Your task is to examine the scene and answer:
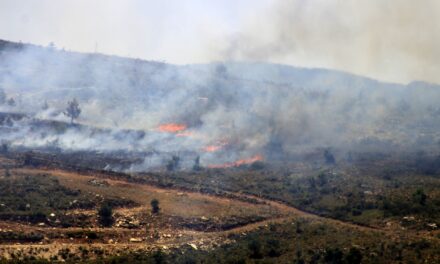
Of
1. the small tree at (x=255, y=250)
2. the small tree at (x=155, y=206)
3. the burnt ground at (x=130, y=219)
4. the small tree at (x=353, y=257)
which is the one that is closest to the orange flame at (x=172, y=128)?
the burnt ground at (x=130, y=219)

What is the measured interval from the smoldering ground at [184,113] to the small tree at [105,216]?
3051cm

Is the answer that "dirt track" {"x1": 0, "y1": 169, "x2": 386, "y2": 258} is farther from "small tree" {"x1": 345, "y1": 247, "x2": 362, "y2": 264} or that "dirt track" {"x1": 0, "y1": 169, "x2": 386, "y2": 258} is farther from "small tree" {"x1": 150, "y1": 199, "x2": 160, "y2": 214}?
"small tree" {"x1": 345, "y1": 247, "x2": 362, "y2": 264}

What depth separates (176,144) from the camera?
9462cm

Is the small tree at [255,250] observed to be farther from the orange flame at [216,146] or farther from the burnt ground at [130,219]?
the orange flame at [216,146]

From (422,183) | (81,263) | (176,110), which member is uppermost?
(176,110)

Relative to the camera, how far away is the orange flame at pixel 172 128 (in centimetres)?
10518

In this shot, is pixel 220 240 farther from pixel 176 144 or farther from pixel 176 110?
pixel 176 110

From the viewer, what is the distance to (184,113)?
114 m

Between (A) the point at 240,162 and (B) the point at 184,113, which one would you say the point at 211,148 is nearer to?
(A) the point at 240,162

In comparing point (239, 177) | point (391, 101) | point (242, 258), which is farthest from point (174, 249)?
point (391, 101)

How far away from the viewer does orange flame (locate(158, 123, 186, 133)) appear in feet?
345

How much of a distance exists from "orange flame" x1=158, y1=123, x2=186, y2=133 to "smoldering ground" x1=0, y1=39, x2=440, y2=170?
206 mm

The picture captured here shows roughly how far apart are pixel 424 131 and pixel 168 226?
3865 inches

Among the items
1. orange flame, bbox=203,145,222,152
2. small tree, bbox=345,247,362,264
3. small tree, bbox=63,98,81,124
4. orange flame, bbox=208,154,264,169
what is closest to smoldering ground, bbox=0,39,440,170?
orange flame, bbox=203,145,222,152
